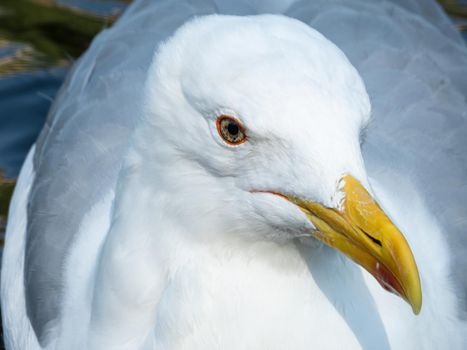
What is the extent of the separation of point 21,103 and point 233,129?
442 centimetres

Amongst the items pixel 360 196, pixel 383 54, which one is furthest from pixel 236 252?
pixel 383 54

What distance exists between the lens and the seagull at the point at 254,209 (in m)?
3.98

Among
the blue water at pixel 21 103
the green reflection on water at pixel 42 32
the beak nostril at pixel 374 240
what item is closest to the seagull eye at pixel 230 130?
the beak nostril at pixel 374 240

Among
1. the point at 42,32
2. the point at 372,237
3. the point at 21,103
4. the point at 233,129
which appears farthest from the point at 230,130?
the point at 42,32

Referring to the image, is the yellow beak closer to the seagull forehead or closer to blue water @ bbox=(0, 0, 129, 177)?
the seagull forehead

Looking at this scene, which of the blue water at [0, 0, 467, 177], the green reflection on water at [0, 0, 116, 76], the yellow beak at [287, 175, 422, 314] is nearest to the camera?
the yellow beak at [287, 175, 422, 314]

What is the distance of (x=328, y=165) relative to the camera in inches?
153

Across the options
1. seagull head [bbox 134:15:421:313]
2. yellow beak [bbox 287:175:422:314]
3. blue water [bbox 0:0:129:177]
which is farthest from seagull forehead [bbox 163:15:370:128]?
blue water [bbox 0:0:129:177]

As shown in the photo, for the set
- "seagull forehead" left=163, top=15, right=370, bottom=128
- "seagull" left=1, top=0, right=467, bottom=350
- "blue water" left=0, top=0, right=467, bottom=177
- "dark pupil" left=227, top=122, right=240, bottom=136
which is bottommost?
"blue water" left=0, top=0, right=467, bottom=177

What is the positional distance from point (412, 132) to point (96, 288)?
1675 mm

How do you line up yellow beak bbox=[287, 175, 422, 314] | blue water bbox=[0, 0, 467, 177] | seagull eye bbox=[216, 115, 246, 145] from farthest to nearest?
blue water bbox=[0, 0, 467, 177] → seagull eye bbox=[216, 115, 246, 145] → yellow beak bbox=[287, 175, 422, 314]

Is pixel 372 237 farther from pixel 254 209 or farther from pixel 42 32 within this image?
pixel 42 32

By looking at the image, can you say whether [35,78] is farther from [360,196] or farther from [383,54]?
[360,196]

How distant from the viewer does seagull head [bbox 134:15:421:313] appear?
3.93m
